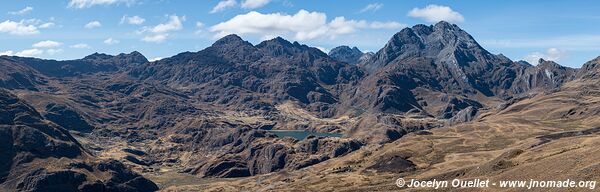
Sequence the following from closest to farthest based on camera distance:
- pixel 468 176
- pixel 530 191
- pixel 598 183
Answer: pixel 598 183, pixel 530 191, pixel 468 176

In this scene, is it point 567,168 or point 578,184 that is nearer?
point 578,184

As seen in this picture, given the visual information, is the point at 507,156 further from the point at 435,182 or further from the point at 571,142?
the point at 435,182

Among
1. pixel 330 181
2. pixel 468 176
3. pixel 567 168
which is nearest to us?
pixel 567 168

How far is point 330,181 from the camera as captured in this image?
197 metres

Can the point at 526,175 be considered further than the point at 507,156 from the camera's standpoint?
No

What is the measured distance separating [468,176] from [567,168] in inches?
1213

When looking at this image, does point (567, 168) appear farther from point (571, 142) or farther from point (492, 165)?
point (571, 142)

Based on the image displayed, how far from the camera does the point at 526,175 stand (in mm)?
119125

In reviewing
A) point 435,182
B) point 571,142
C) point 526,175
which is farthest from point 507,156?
point 526,175

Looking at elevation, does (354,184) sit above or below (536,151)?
below

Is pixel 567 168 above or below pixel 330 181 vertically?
above

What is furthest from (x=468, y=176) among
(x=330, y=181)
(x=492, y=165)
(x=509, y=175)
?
(x=330, y=181)

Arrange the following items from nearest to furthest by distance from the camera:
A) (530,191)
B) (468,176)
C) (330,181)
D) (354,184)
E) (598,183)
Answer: (598,183), (530,191), (468,176), (354,184), (330,181)

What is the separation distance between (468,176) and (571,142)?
157 feet
